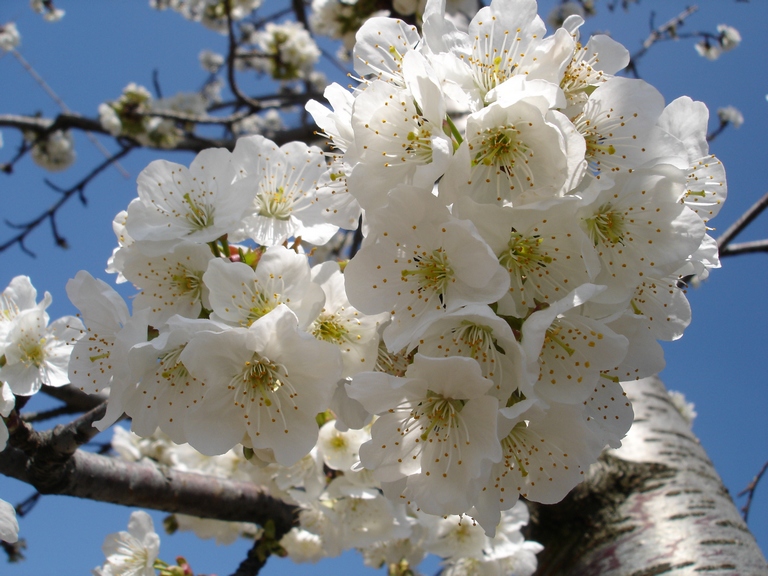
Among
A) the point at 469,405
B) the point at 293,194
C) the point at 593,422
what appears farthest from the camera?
the point at 293,194

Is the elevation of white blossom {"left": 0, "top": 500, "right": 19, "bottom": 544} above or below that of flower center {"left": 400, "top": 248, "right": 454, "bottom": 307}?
below

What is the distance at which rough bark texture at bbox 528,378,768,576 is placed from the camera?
6.51 feet

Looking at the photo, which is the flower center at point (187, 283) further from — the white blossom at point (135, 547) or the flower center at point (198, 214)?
the white blossom at point (135, 547)

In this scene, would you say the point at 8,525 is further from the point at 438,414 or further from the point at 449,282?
the point at 449,282

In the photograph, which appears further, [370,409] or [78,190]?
[78,190]

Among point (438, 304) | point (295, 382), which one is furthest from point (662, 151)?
point (295, 382)

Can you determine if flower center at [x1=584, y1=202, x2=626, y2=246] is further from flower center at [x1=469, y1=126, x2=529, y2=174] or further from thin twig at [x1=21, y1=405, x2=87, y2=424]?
thin twig at [x1=21, y1=405, x2=87, y2=424]

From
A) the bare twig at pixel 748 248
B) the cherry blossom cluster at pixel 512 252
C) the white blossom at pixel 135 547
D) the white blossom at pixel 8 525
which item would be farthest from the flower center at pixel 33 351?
the bare twig at pixel 748 248

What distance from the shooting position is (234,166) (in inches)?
60.6

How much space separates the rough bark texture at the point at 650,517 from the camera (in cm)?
199

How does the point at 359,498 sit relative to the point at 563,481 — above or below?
above

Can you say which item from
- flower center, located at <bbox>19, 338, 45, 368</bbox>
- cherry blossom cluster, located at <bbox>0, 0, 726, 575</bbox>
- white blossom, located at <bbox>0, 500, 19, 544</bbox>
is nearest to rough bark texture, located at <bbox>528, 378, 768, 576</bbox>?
cherry blossom cluster, located at <bbox>0, 0, 726, 575</bbox>

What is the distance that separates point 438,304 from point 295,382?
391 millimetres

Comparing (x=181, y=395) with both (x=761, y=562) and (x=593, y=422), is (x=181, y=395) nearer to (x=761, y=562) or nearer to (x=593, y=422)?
(x=593, y=422)
